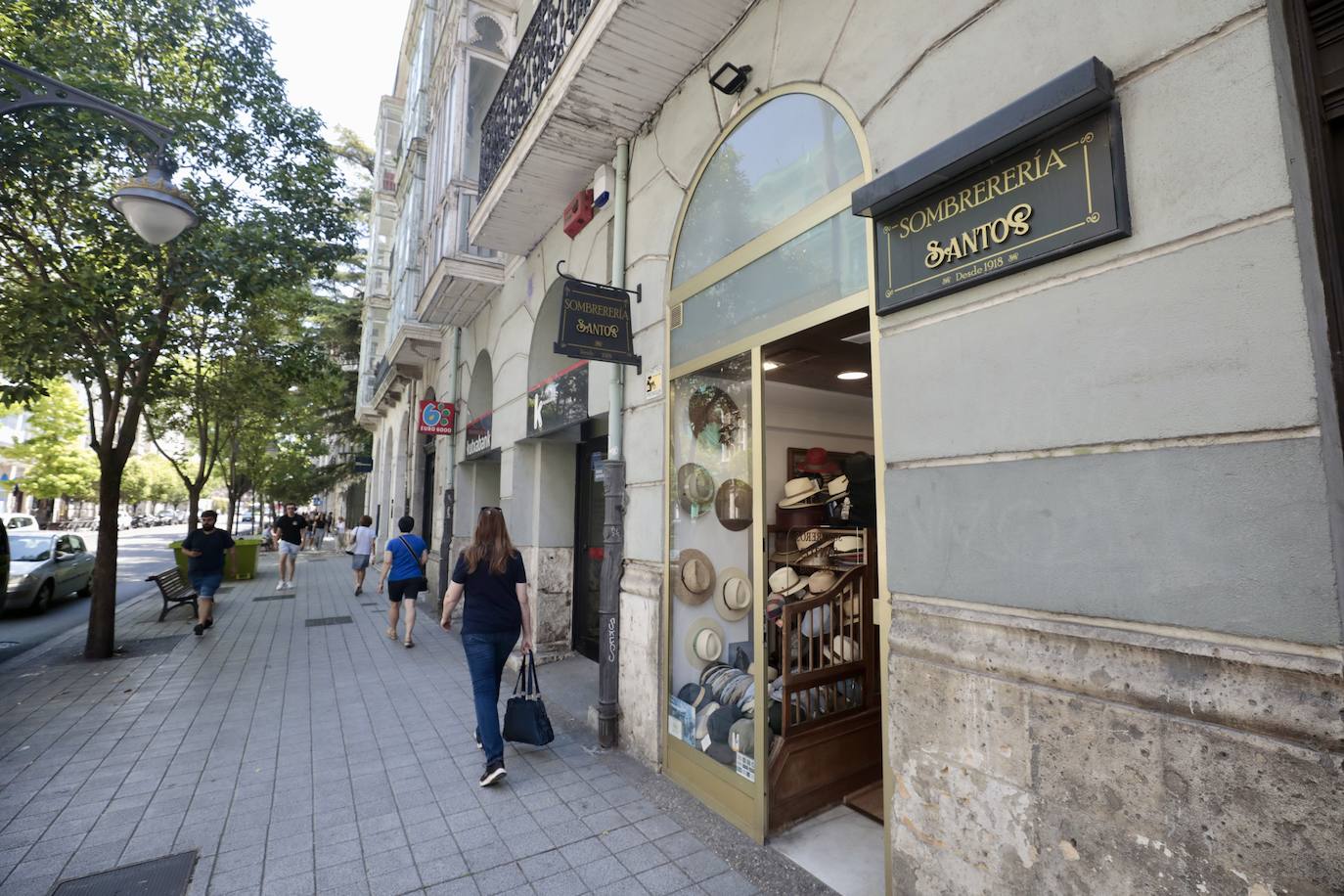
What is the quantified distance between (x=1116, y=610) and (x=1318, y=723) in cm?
52

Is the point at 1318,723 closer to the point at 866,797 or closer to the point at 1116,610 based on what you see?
the point at 1116,610

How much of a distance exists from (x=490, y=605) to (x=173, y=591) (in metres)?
9.73

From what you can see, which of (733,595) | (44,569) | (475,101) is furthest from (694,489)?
(44,569)

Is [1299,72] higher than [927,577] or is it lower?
higher

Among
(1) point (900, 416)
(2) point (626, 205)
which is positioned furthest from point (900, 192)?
(2) point (626, 205)

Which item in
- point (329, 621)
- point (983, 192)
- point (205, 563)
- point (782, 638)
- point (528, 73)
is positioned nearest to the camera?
point (983, 192)

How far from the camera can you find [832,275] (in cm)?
335

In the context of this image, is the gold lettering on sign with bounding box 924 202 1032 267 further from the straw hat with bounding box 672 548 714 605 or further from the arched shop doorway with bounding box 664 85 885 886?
the straw hat with bounding box 672 548 714 605

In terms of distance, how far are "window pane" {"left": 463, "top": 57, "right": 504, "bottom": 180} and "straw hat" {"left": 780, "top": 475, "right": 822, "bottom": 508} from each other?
7725 mm

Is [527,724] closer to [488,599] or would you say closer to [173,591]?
[488,599]

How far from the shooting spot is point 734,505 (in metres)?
4.41

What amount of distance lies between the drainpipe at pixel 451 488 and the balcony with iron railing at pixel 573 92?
4271 millimetres

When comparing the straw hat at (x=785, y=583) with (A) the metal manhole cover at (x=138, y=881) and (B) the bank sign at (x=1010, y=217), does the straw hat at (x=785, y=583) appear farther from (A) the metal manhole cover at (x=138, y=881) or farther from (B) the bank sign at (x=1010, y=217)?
(A) the metal manhole cover at (x=138, y=881)

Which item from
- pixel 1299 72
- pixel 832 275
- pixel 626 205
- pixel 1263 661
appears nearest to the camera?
pixel 1263 661
